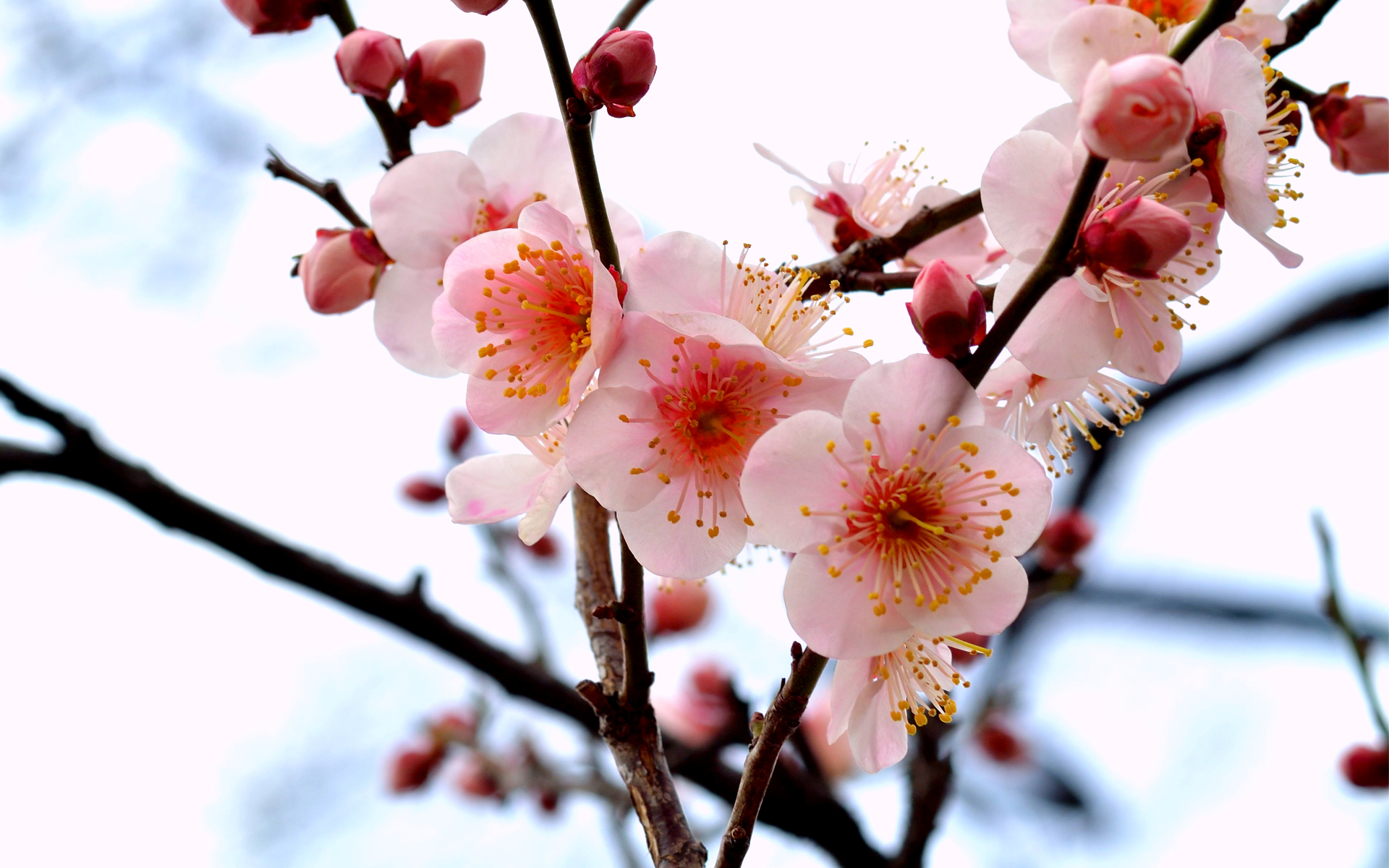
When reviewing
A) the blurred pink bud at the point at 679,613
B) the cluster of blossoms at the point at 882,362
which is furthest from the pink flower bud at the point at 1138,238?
the blurred pink bud at the point at 679,613

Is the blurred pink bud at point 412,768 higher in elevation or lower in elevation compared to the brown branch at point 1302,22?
lower

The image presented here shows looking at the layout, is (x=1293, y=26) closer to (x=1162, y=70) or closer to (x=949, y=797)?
(x=1162, y=70)

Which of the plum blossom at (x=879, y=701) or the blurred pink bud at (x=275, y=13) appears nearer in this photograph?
the plum blossom at (x=879, y=701)

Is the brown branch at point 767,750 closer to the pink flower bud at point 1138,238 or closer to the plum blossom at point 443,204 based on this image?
the pink flower bud at point 1138,238

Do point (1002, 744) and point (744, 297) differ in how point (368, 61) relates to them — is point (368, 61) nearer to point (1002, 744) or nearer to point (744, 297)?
point (744, 297)

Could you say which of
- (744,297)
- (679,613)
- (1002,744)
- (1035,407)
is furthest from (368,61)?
(1002,744)

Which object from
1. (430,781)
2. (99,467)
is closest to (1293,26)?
(99,467)

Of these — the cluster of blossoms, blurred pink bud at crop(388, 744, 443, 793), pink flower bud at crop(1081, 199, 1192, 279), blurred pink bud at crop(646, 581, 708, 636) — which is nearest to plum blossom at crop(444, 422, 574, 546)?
the cluster of blossoms
